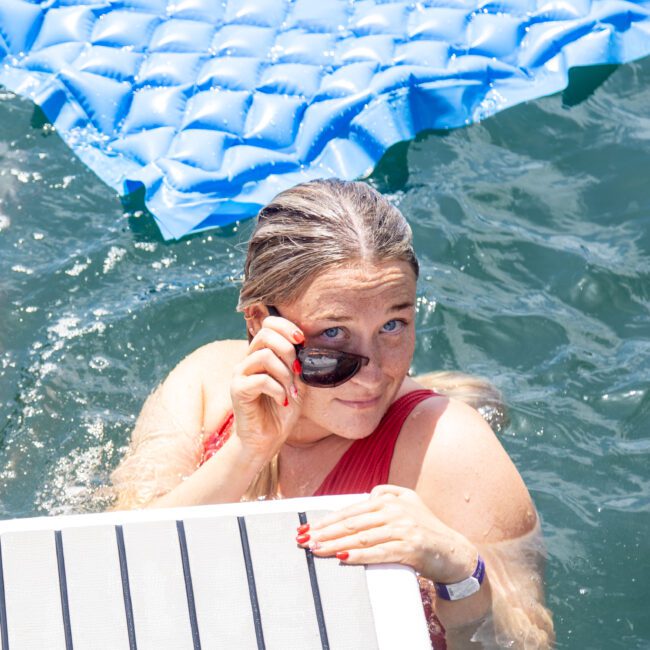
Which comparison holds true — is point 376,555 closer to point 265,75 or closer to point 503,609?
point 503,609

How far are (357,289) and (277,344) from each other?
24 cm

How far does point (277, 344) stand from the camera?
2676 millimetres

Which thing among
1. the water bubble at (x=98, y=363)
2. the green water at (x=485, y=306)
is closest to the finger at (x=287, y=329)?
the green water at (x=485, y=306)

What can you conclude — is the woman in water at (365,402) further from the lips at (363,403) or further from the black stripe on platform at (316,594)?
the black stripe on platform at (316,594)

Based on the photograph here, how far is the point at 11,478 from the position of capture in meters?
4.04

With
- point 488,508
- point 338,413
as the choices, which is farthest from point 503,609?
point 338,413

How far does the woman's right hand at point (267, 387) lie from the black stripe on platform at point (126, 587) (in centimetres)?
71

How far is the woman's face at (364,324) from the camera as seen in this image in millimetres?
2742

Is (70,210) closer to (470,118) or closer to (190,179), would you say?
(190,179)

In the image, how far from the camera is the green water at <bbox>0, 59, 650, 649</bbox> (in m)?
3.89

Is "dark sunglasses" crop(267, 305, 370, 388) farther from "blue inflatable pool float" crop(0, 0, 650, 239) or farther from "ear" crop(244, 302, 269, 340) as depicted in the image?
"blue inflatable pool float" crop(0, 0, 650, 239)

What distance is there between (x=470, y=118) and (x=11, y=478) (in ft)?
9.38

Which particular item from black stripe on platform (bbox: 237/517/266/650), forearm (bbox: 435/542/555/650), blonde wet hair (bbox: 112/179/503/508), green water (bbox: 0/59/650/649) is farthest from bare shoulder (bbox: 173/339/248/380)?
black stripe on platform (bbox: 237/517/266/650)

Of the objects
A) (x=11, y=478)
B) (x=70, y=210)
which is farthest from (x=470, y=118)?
(x=11, y=478)
